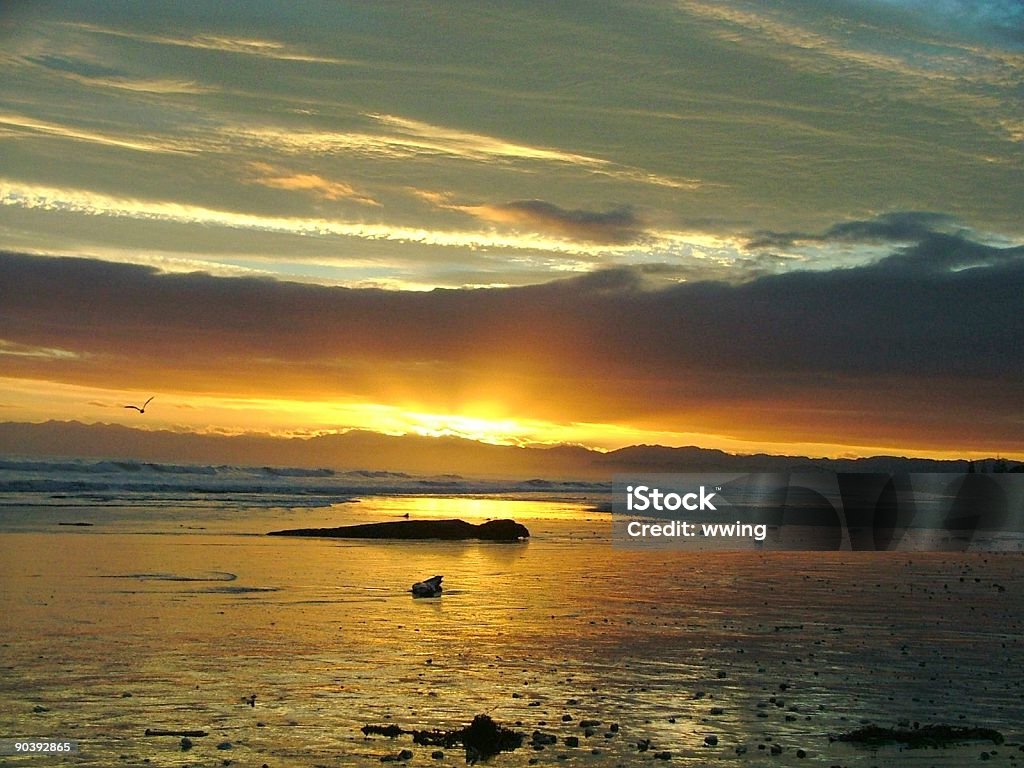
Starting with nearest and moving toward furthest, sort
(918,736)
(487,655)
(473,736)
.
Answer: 1. (473,736)
2. (918,736)
3. (487,655)

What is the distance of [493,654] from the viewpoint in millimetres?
21203

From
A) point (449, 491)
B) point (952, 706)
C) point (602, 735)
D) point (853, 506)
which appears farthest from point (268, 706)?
point (449, 491)

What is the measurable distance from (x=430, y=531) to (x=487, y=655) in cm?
3150

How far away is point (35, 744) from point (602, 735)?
7350mm

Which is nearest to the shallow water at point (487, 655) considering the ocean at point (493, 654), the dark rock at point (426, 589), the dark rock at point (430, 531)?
the ocean at point (493, 654)

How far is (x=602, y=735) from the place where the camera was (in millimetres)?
15297

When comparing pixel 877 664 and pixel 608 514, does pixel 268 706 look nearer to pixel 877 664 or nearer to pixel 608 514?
pixel 877 664

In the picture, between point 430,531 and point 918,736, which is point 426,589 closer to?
point 918,736

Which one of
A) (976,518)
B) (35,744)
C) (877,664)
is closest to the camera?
(35,744)

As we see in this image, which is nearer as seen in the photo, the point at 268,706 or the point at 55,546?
the point at 268,706

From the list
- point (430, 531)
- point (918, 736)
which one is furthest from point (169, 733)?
point (430, 531)

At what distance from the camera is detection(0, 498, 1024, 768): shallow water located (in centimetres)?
1510

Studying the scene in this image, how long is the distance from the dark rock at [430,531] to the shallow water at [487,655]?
11001mm

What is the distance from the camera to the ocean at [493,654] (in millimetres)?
14961
